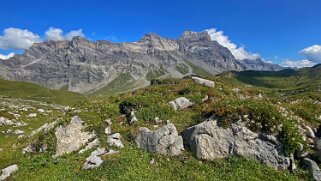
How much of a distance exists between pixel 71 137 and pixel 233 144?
13967mm

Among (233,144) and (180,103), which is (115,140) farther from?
(233,144)

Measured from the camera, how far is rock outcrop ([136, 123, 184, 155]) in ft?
78.2

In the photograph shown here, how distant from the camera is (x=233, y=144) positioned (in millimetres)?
22641

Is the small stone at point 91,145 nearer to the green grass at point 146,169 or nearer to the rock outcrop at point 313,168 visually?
the green grass at point 146,169

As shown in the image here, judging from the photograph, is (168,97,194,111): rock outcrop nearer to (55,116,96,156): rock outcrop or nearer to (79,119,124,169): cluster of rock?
(79,119,124,169): cluster of rock

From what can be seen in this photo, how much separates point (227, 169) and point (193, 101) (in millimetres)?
11046

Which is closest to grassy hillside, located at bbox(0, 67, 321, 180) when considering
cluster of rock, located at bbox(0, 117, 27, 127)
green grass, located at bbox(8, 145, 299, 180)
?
green grass, located at bbox(8, 145, 299, 180)

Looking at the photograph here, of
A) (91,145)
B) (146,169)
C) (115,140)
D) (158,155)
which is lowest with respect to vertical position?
(146,169)

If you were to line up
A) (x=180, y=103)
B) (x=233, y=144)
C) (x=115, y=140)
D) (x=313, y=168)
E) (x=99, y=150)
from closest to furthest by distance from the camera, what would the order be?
(x=313, y=168), (x=233, y=144), (x=99, y=150), (x=115, y=140), (x=180, y=103)

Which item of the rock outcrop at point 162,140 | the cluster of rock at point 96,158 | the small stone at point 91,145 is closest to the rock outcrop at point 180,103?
the rock outcrop at point 162,140

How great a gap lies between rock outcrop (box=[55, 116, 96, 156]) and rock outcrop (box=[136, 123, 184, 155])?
4.90m

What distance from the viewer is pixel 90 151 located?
2469cm

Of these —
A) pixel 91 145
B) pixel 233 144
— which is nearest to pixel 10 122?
pixel 91 145

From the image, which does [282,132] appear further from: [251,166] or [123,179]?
[123,179]
